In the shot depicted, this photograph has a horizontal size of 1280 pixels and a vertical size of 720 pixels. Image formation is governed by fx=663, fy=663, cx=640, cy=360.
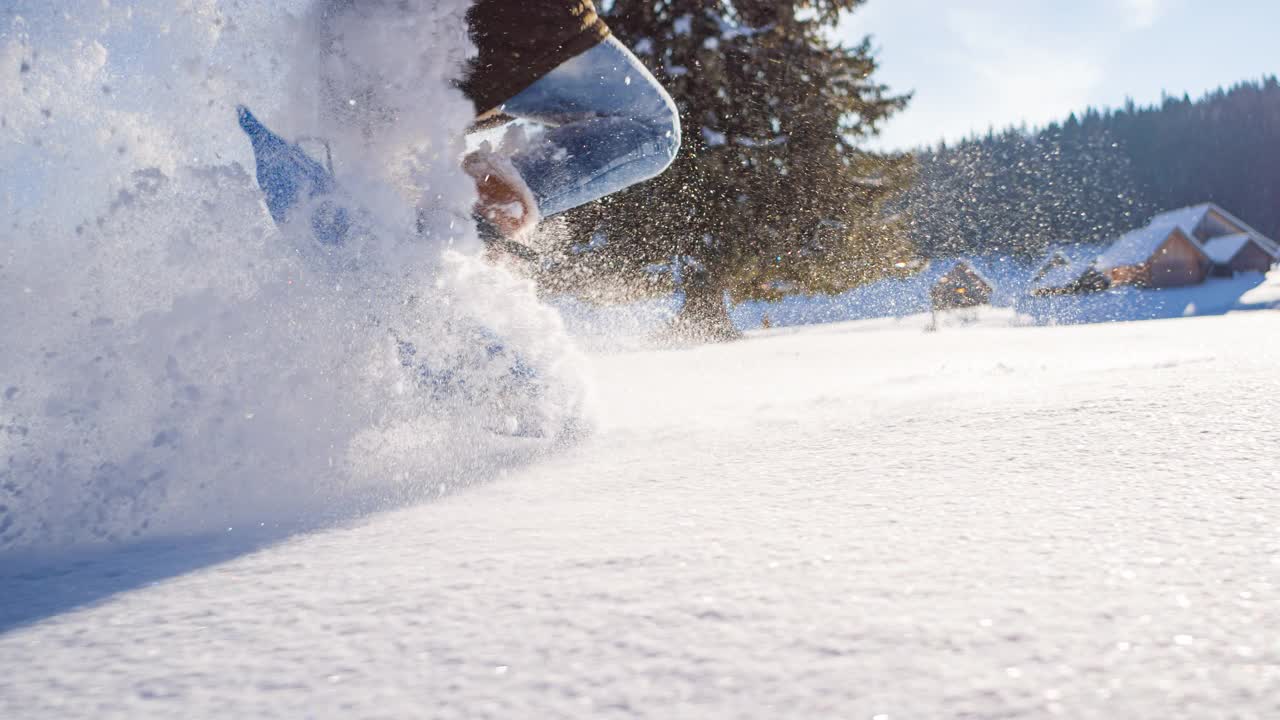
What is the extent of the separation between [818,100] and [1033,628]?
972 cm

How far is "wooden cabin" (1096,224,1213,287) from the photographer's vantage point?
25109 millimetres

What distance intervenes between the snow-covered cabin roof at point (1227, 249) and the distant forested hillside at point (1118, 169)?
25.7 ft

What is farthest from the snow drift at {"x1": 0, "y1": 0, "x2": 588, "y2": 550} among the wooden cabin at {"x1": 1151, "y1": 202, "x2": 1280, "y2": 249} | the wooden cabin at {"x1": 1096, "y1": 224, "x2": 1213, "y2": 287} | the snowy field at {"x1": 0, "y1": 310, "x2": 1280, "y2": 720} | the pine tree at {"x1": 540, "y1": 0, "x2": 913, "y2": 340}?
the wooden cabin at {"x1": 1151, "y1": 202, "x2": 1280, "y2": 249}

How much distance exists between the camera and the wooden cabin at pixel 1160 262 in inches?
989

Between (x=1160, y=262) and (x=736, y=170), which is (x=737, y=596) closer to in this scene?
(x=736, y=170)

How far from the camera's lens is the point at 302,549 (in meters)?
0.71

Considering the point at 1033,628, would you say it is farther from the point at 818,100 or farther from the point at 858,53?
the point at 858,53

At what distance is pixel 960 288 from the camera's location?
23656mm

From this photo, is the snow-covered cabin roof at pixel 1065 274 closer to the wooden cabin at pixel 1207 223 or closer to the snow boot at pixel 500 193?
the wooden cabin at pixel 1207 223

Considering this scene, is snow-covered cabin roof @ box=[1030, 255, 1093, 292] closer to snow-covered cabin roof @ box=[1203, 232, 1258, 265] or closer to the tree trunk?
snow-covered cabin roof @ box=[1203, 232, 1258, 265]

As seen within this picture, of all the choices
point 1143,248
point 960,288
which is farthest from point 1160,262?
point 960,288

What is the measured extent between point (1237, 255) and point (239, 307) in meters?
35.0

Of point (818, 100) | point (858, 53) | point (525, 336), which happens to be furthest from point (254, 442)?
point (858, 53)

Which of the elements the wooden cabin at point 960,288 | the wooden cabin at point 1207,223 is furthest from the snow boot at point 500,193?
the wooden cabin at point 1207,223
